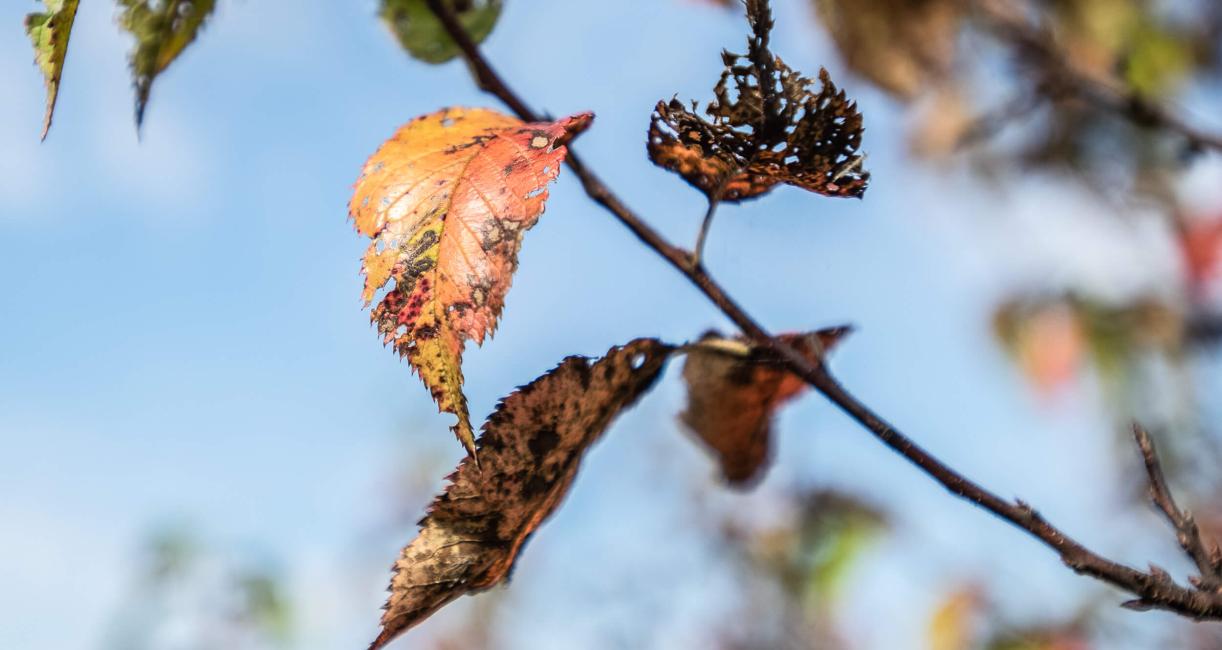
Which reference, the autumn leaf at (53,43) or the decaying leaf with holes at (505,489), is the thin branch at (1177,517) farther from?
the autumn leaf at (53,43)

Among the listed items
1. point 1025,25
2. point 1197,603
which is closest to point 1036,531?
point 1197,603

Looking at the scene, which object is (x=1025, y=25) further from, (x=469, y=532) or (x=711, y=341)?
(x=469, y=532)

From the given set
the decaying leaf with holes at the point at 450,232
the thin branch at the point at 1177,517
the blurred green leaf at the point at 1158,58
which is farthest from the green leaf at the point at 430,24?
the blurred green leaf at the point at 1158,58

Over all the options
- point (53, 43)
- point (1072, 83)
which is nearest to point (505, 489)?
point (53, 43)

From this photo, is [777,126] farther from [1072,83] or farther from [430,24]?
[1072,83]

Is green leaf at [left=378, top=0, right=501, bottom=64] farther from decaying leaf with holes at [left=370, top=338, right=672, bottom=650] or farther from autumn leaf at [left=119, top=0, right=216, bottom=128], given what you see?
decaying leaf with holes at [left=370, top=338, right=672, bottom=650]

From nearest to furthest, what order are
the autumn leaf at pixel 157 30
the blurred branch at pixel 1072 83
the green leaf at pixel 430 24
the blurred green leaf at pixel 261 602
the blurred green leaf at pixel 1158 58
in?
1. the autumn leaf at pixel 157 30
2. the green leaf at pixel 430 24
3. the blurred branch at pixel 1072 83
4. the blurred green leaf at pixel 1158 58
5. the blurred green leaf at pixel 261 602
